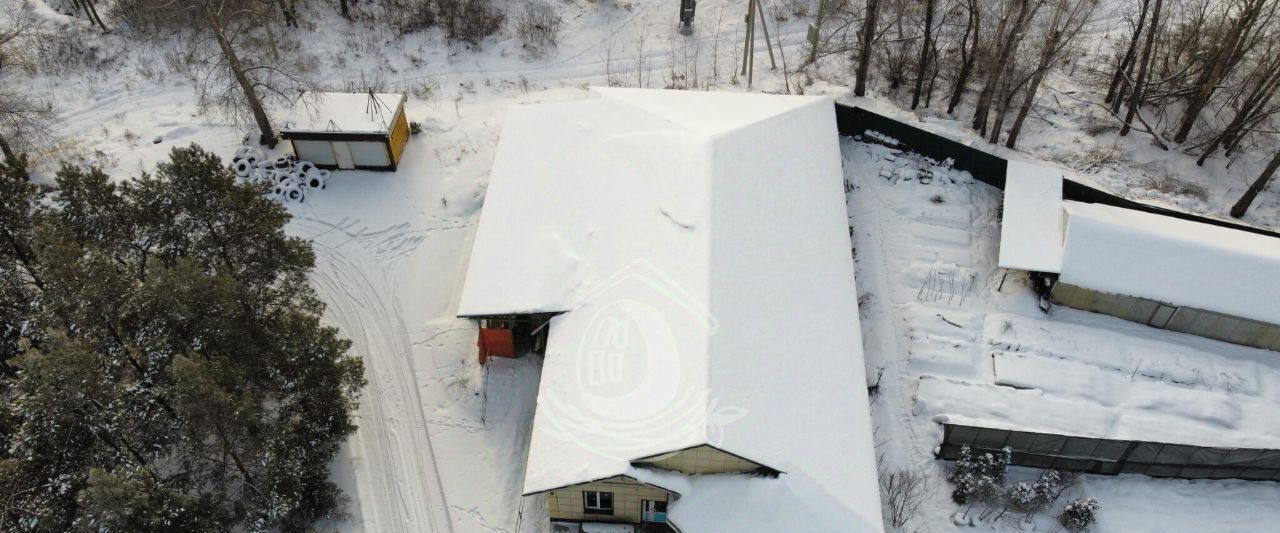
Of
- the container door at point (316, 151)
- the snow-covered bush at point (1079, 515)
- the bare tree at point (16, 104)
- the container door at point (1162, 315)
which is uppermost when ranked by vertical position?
the bare tree at point (16, 104)

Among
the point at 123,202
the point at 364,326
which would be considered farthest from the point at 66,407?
the point at 364,326

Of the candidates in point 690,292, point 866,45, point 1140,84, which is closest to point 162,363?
point 690,292

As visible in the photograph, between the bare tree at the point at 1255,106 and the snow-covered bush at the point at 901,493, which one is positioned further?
the bare tree at the point at 1255,106

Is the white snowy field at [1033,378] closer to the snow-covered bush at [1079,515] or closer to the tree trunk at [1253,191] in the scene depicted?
the snow-covered bush at [1079,515]

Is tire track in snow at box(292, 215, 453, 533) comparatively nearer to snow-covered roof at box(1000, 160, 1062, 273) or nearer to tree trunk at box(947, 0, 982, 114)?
snow-covered roof at box(1000, 160, 1062, 273)

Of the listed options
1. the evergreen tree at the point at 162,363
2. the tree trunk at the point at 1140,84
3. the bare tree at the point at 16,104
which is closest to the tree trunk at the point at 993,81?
the tree trunk at the point at 1140,84

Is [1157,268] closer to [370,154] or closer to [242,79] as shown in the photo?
[370,154]
